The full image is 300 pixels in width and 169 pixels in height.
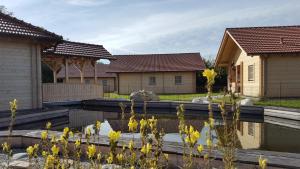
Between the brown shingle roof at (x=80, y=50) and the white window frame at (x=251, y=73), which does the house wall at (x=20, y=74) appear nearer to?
the brown shingle roof at (x=80, y=50)

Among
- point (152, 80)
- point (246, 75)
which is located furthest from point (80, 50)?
point (152, 80)

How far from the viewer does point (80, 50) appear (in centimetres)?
2480

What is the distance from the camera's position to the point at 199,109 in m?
17.4

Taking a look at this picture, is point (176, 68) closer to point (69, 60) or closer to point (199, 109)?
point (69, 60)

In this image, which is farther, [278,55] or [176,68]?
[176,68]

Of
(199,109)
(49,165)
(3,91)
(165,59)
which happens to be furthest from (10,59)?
(165,59)

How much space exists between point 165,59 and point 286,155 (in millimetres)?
35742

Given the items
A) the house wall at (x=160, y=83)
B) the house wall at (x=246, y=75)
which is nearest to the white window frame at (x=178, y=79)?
the house wall at (x=160, y=83)

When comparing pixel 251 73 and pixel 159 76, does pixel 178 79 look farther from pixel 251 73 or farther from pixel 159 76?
pixel 251 73

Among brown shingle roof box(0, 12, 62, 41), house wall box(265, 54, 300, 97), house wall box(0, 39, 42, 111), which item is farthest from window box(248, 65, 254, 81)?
house wall box(0, 39, 42, 111)

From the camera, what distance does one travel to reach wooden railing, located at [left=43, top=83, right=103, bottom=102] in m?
21.2

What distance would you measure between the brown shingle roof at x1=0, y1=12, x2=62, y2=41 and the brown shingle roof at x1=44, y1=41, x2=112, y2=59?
22.1 feet

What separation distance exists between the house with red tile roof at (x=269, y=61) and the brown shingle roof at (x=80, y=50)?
29.1 ft

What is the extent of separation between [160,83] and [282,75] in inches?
673
